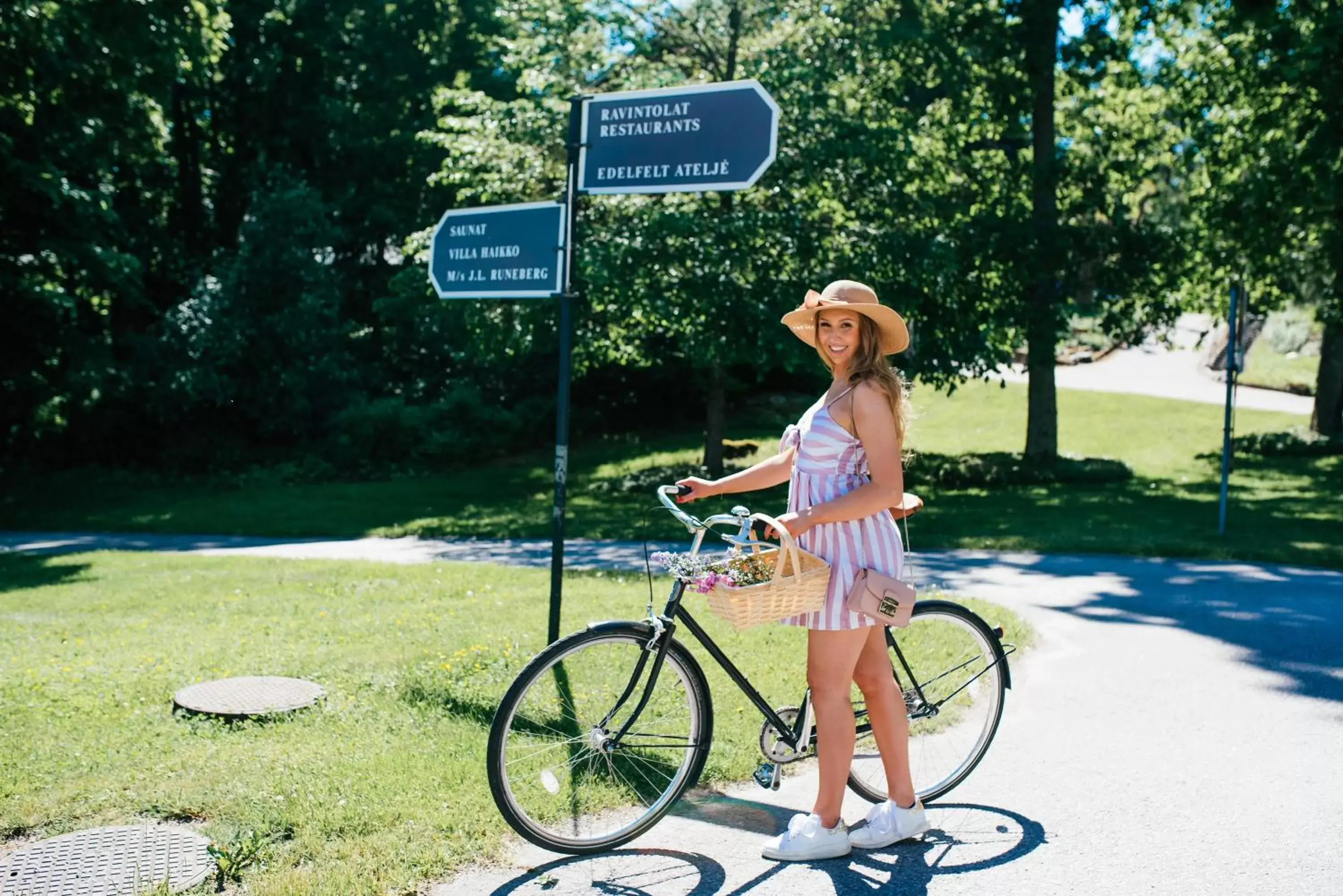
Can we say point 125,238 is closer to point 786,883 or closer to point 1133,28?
point 1133,28

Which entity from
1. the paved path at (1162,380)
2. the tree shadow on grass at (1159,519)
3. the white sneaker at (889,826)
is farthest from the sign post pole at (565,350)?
the paved path at (1162,380)

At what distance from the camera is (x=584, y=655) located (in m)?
4.14

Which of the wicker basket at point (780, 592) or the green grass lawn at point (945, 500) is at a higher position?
the wicker basket at point (780, 592)

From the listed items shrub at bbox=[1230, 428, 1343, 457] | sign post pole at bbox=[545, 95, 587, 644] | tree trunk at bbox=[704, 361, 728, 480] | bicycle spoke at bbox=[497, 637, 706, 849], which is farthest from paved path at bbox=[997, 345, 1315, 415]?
bicycle spoke at bbox=[497, 637, 706, 849]

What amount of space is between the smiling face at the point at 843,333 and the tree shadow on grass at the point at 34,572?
9.26 metres

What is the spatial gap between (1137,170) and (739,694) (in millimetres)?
18232

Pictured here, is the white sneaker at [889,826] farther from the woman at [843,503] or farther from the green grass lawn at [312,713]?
the green grass lawn at [312,713]

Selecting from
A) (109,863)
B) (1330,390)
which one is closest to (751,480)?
(109,863)

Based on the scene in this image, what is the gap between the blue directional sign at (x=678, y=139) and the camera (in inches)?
215

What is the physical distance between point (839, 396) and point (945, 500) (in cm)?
1344

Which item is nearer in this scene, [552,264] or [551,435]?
[552,264]

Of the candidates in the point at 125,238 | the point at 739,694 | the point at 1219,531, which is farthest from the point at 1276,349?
the point at 739,694

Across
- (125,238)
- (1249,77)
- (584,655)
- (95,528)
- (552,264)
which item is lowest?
(95,528)

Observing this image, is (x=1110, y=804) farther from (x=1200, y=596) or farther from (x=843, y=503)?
(x=1200, y=596)
